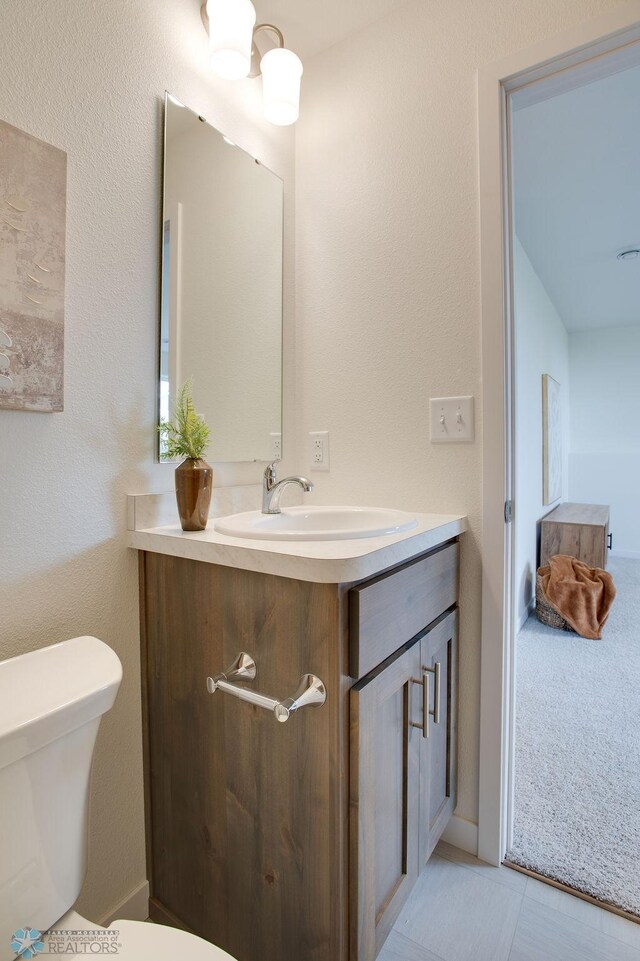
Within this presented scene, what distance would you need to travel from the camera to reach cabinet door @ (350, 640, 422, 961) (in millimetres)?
813

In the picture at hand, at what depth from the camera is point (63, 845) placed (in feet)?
2.33

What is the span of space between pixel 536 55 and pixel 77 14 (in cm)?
103

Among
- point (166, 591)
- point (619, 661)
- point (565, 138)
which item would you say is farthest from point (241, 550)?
point (619, 661)

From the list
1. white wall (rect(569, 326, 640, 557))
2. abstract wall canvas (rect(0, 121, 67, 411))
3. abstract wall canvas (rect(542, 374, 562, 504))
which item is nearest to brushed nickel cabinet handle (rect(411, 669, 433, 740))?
abstract wall canvas (rect(0, 121, 67, 411))

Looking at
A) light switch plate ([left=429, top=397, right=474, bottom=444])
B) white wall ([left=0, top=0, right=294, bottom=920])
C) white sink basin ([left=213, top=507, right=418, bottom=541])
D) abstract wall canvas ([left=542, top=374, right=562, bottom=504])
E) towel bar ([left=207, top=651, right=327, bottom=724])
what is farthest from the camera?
abstract wall canvas ([left=542, top=374, right=562, bottom=504])

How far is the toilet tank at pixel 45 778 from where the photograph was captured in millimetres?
618

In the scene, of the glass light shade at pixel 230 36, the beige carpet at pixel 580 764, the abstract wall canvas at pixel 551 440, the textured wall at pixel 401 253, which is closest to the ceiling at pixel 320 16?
the textured wall at pixel 401 253

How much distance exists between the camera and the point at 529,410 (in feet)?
10.4

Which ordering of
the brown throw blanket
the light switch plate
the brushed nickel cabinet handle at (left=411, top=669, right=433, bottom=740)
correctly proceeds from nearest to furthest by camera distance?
the brushed nickel cabinet handle at (left=411, top=669, right=433, bottom=740)
the light switch plate
the brown throw blanket

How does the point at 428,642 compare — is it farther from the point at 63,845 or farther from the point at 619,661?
the point at 619,661

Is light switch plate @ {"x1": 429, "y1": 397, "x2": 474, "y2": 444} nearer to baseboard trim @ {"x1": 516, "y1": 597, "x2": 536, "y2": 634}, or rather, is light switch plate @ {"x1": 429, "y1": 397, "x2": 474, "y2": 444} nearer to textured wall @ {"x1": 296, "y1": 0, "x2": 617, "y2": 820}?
textured wall @ {"x1": 296, "y1": 0, "x2": 617, "y2": 820}

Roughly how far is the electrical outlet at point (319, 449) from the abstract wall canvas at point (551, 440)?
8.53 ft

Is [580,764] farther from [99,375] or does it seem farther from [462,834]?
[99,375]

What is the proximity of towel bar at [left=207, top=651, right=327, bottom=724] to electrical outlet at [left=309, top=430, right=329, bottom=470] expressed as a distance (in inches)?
29.6
